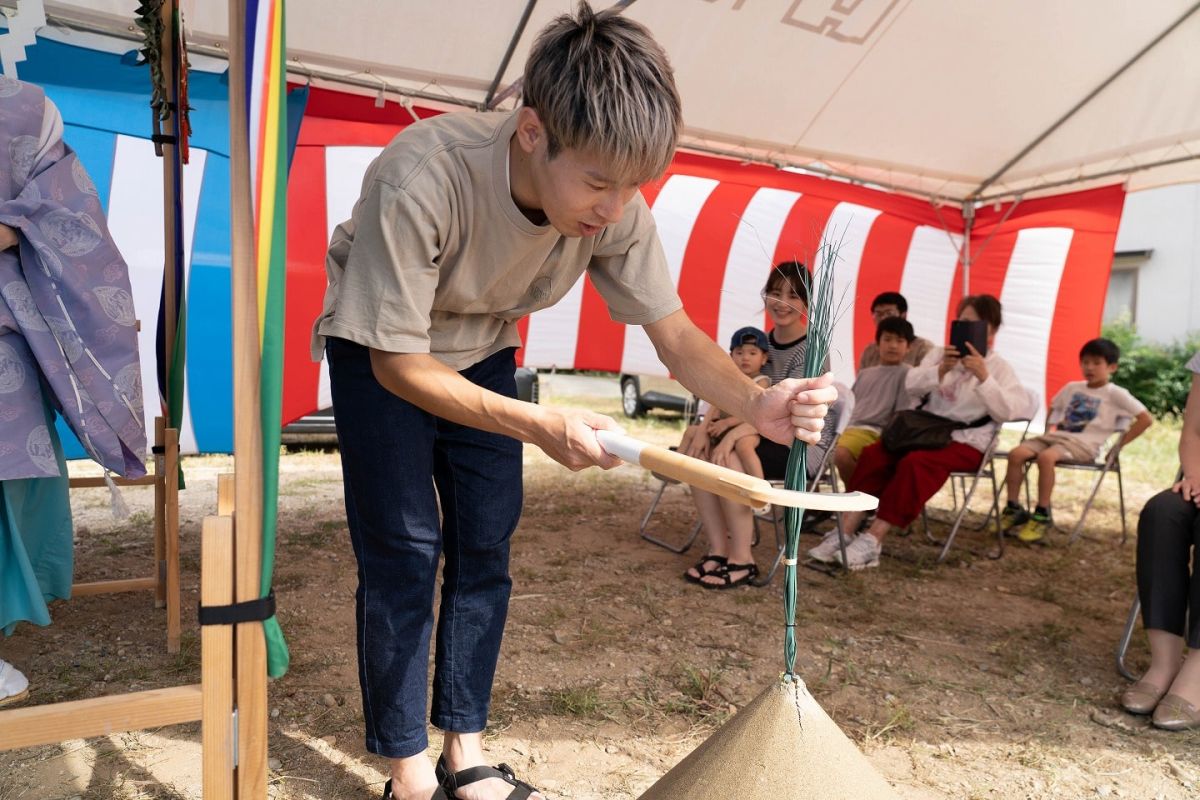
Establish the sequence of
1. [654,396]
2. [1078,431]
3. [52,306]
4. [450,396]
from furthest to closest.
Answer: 1. [654,396]
2. [1078,431]
3. [52,306]
4. [450,396]

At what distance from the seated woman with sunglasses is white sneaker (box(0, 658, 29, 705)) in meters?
2.17

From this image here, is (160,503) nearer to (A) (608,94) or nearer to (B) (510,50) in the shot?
(A) (608,94)

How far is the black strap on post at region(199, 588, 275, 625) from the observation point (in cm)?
94

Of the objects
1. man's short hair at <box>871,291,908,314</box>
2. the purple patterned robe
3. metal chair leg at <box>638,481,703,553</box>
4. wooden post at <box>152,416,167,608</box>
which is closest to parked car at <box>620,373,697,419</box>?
man's short hair at <box>871,291,908,314</box>

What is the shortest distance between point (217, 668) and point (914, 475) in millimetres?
3296

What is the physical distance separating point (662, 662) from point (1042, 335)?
3.95 meters

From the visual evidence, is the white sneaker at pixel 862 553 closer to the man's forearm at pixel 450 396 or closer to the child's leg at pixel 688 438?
the child's leg at pixel 688 438

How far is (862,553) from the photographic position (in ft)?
12.0

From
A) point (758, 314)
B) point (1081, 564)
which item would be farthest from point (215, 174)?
point (1081, 564)

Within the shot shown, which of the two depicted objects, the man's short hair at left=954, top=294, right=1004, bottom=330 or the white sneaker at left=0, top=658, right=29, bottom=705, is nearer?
the white sneaker at left=0, top=658, right=29, bottom=705

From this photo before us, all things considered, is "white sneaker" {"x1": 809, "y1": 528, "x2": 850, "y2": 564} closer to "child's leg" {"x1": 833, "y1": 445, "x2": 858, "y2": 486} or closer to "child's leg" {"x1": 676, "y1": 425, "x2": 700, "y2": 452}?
"child's leg" {"x1": 833, "y1": 445, "x2": 858, "y2": 486}

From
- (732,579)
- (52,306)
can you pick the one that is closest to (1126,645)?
(732,579)

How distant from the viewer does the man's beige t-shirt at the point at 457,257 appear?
1.19m

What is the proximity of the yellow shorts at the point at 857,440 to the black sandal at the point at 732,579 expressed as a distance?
1112 mm
